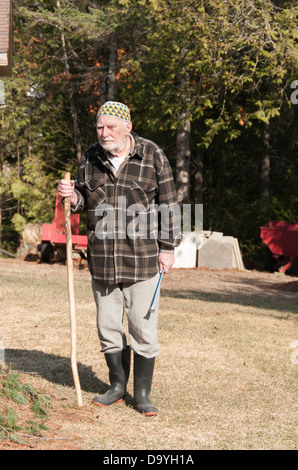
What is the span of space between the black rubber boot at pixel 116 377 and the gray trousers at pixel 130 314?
85 millimetres

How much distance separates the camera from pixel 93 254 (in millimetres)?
4879

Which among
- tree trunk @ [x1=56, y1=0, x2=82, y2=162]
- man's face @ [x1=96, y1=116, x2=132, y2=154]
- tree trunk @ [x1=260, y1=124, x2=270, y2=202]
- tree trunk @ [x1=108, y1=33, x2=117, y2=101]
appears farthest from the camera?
tree trunk @ [x1=56, y1=0, x2=82, y2=162]

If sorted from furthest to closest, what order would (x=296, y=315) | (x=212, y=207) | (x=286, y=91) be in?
(x=212, y=207), (x=286, y=91), (x=296, y=315)

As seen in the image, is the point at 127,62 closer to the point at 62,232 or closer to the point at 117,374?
the point at 62,232

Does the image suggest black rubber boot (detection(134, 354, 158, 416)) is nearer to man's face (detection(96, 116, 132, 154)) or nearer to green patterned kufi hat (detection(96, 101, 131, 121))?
man's face (detection(96, 116, 132, 154))

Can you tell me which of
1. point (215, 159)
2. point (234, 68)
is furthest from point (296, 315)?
point (215, 159)

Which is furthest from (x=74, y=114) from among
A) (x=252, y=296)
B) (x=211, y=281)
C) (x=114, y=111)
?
(x=114, y=111)

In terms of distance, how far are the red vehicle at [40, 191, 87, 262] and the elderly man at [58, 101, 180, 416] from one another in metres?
11.3

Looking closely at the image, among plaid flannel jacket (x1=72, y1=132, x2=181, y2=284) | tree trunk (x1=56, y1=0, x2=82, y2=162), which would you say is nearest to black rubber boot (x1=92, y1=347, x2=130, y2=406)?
plaid flannel jacket (x1=72, y1=132, x2=181, y2=284)

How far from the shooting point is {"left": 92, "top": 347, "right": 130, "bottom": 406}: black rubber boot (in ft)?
16.2

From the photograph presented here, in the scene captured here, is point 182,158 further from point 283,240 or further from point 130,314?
point 130,314

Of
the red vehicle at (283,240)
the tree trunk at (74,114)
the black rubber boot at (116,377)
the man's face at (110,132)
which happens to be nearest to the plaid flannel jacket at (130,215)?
the man's face at (110,132)

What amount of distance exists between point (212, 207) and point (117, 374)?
1713cm

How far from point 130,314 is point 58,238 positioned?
484 inches
